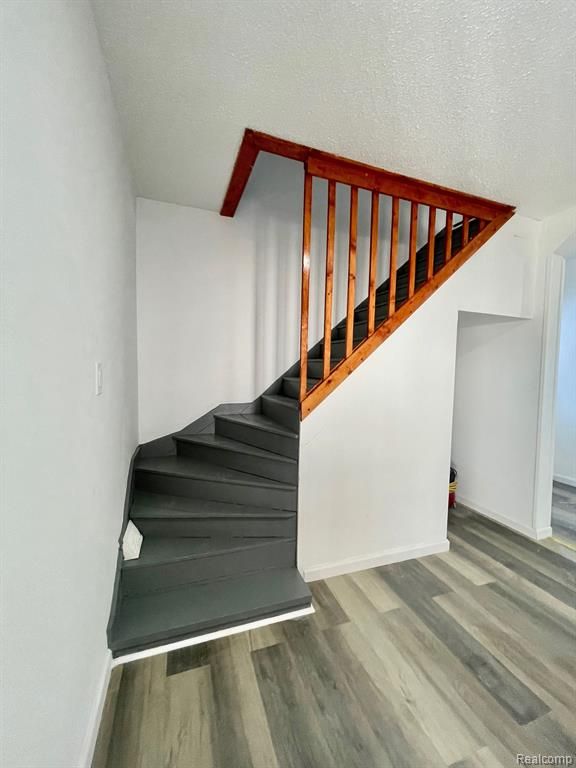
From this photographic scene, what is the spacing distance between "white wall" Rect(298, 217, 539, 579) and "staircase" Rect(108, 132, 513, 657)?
0.36ft

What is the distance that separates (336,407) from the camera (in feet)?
6.46

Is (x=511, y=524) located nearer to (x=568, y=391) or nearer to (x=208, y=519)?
(x=568, y=391)

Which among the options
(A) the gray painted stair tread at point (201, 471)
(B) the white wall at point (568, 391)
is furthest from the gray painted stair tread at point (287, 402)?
(B) the white wall at point (568, 391)

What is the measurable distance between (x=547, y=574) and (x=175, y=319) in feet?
10.9

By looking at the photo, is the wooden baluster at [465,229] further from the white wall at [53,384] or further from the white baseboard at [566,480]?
the white baseboard at [566,480]

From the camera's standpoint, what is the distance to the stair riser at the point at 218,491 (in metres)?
1.92

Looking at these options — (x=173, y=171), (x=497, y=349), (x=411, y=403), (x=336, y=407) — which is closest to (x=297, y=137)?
(x=173, y=171)

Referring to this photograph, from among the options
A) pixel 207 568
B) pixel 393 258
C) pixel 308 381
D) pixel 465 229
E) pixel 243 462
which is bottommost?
pixel 207 568

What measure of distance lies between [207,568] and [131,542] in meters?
0.45

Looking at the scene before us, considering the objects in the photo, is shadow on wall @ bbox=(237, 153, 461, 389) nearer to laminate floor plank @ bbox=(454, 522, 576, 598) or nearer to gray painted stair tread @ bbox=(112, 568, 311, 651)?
gray painted stair tread @ bbox=(112, 568, 311, 651)

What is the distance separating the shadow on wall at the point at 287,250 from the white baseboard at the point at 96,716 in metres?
2.01

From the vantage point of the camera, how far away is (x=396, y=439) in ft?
7.06

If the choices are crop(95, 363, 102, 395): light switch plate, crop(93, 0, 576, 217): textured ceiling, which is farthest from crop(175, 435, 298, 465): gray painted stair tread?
crop(93, 0, 576, 217): textured ceiling

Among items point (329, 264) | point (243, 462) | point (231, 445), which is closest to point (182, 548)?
point (243, 462)
